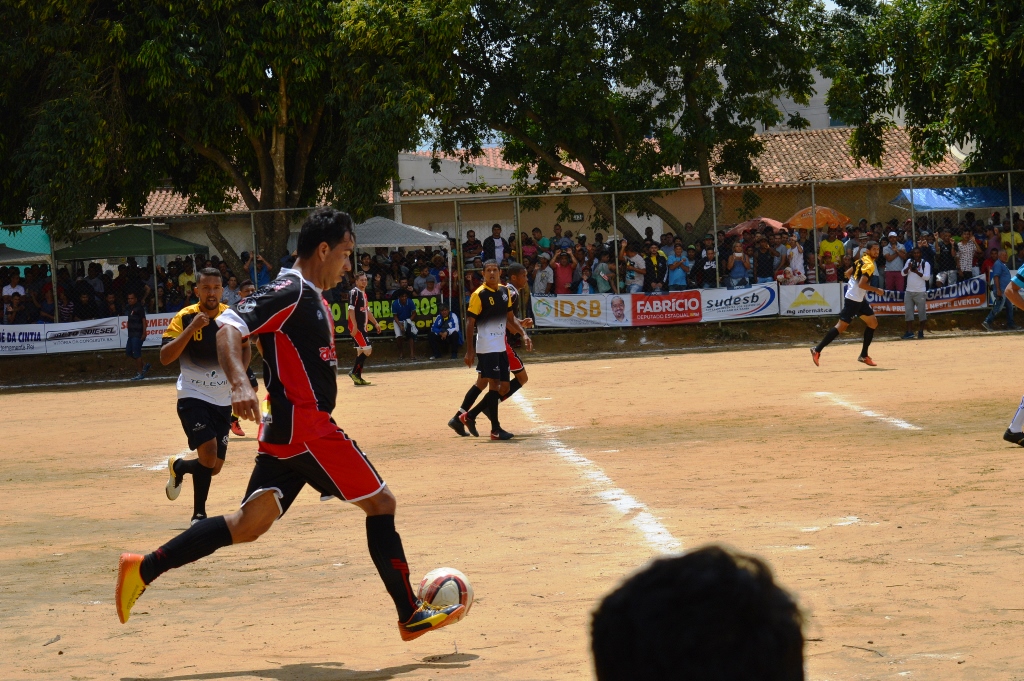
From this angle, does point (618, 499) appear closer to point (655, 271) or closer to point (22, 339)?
point (655, 271)

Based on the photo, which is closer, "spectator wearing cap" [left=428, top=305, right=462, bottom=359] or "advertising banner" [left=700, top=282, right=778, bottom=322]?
"spectator wearing cap" [left=428, top=305, right=462, bottom=359]

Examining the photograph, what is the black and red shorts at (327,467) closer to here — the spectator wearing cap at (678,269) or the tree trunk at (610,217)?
the spectator wearing cap at (678,269)

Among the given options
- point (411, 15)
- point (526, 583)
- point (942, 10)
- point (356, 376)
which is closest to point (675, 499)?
point (526, 583)

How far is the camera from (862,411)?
13711 mm

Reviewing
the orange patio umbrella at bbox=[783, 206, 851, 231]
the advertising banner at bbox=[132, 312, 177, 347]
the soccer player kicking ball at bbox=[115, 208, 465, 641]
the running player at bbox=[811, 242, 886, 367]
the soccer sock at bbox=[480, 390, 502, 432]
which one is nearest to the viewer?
the soccer player kicking ball at bbox=[115, 208, 465, 641]

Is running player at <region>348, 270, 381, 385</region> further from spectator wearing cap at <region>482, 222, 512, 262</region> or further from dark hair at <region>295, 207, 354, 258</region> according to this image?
dark hair at <region>295, 207, 354, 258</region>

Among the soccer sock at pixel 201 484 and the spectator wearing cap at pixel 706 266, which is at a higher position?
the spectator wearing cap at pixel 706 266

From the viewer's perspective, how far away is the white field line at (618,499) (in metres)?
7.39

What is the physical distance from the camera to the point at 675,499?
8.88 meters

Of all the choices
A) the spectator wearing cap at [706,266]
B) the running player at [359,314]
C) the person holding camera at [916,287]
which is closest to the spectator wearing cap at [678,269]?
the spectator wearing cap at [706,266]

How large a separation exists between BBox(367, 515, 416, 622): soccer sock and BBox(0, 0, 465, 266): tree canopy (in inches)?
757

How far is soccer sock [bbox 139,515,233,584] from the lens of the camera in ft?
17.6

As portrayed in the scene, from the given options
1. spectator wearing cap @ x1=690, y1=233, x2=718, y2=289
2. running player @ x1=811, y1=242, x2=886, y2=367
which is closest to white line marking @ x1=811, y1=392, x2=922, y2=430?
running player @ x1=811, y1=242, x2=886, y2=367

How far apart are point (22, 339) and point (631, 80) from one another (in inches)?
596
